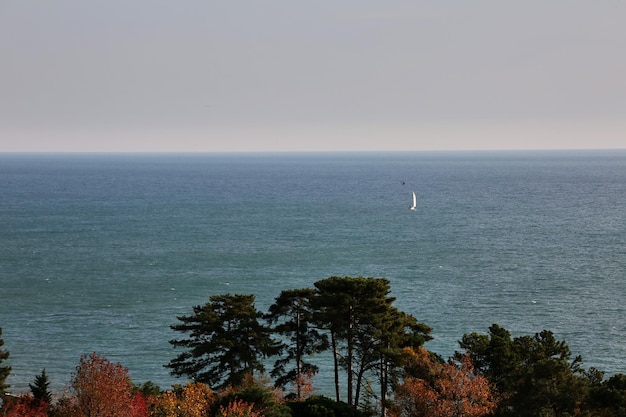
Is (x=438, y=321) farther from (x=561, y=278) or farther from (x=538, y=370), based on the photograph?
(x=538, y=370)

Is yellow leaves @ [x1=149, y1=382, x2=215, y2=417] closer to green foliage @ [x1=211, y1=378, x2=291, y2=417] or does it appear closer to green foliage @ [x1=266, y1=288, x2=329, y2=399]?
green foliage @ [x1=211, y1=378, x2=291, y2=417]

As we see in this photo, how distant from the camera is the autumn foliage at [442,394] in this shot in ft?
111

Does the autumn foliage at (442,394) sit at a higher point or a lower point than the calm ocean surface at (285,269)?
higher

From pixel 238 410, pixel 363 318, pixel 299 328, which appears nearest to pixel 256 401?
A: pixel 238 410

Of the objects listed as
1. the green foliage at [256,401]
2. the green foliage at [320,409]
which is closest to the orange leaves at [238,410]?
the green foliage at [256,401]

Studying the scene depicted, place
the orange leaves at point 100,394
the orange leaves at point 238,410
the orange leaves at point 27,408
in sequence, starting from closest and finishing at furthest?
the orange leaves at point 100,394
the orange leaves at point 238,410
the orange leaves at point 27,408

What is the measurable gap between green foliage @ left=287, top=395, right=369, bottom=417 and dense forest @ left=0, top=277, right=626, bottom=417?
0.20ft

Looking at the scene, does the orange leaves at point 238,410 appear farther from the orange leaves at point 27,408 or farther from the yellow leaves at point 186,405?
the orange leaves at point 27,408

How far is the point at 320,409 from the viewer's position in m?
35.8

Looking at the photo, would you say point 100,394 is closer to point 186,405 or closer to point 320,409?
point 186,405

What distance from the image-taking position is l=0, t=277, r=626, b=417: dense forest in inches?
1159

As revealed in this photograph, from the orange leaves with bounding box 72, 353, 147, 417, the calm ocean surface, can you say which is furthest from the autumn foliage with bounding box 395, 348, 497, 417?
the calm ocean surface

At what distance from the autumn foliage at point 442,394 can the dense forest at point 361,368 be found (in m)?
0.05

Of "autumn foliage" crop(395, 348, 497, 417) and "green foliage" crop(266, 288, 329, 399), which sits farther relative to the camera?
"green foliage" crop(266, 288, 329, 399)
